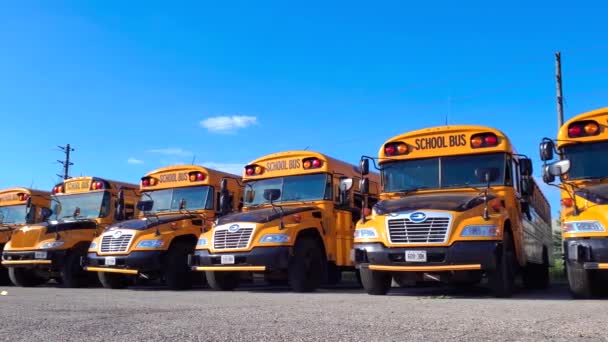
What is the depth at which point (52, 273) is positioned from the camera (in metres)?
13.2

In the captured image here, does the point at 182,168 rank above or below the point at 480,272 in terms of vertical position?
above

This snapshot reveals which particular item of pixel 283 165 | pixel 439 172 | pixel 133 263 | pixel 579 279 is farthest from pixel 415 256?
pixel 133 263

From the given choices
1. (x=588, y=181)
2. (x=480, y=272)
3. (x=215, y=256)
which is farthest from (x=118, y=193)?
(x=588, y=181)

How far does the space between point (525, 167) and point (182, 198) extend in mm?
6990

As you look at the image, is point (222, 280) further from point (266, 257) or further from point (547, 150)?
point (547, 150)

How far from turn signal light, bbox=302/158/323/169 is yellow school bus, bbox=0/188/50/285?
7.83m

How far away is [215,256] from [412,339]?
646 centimetres

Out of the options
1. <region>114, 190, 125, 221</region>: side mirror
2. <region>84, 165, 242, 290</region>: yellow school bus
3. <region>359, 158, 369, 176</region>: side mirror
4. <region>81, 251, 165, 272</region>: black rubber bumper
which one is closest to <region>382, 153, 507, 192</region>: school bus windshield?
<region>359, 158, 369, 176</region>: side mirror

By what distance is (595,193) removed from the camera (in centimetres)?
739

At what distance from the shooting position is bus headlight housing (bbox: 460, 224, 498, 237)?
7.72m

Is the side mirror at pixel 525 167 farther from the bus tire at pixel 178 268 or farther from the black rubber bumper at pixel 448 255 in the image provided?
the bus tire at pixel 178 268

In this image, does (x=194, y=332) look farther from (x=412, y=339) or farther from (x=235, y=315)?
(x=412, y=339)

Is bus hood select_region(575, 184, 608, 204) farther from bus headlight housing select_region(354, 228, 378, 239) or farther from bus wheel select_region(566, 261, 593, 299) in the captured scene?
bus headlight housing select_region(354, 228, 378, 239)

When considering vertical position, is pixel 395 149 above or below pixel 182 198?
above
